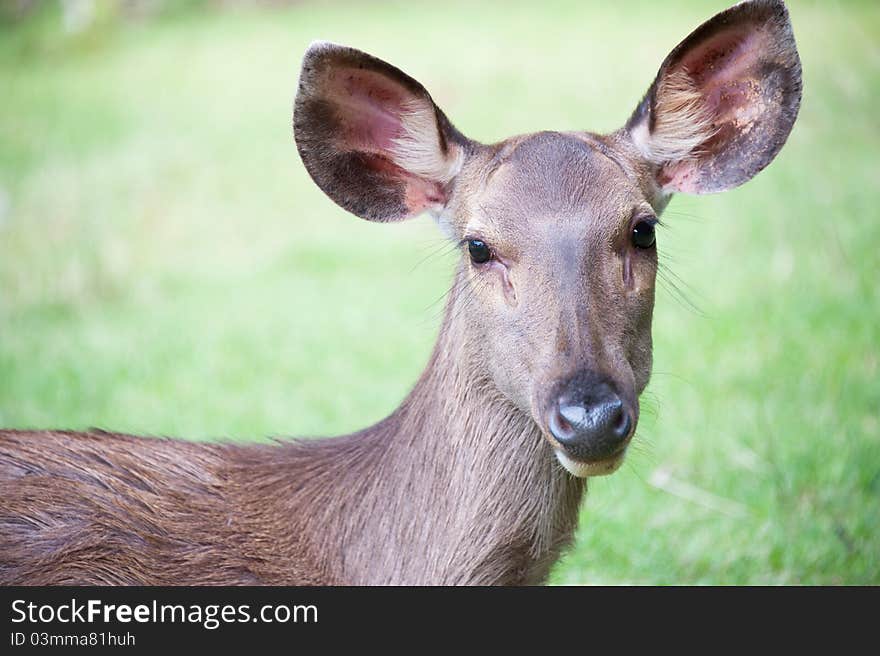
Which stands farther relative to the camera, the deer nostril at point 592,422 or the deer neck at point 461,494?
the deer neck at point 461,494

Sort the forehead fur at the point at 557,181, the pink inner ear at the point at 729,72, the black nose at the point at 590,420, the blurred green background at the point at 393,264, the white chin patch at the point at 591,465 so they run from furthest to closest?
the blurred green background at the point at 393,264
the pink inner ear at the point at 729,72
the forehead fur at the point at 557,181
the white chin patch at the point at 591,465
the black nose at the point at 590,420

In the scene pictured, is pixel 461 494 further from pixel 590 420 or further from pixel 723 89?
pixel 723 89

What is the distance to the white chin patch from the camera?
377 cm

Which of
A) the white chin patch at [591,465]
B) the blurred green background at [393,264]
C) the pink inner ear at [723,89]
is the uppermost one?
the blurred green background at [393,264]

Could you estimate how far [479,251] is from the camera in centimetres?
417

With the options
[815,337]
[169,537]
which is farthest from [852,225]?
[169,537]

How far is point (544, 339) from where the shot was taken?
3904mm

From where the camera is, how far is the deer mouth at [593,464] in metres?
3.76

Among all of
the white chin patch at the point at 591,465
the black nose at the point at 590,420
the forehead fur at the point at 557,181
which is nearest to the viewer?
the black nose at the point at 590,420

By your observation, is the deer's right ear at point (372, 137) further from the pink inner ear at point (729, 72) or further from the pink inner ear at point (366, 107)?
the pink inner ear at point (729, 72)

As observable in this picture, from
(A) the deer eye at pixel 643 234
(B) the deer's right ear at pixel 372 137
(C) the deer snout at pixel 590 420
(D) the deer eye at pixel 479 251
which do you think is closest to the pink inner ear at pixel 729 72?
(A) the deer eye at pixel 643 234

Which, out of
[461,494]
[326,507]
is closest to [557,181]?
[461,494]

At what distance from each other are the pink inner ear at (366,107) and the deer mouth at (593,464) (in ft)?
4.77
